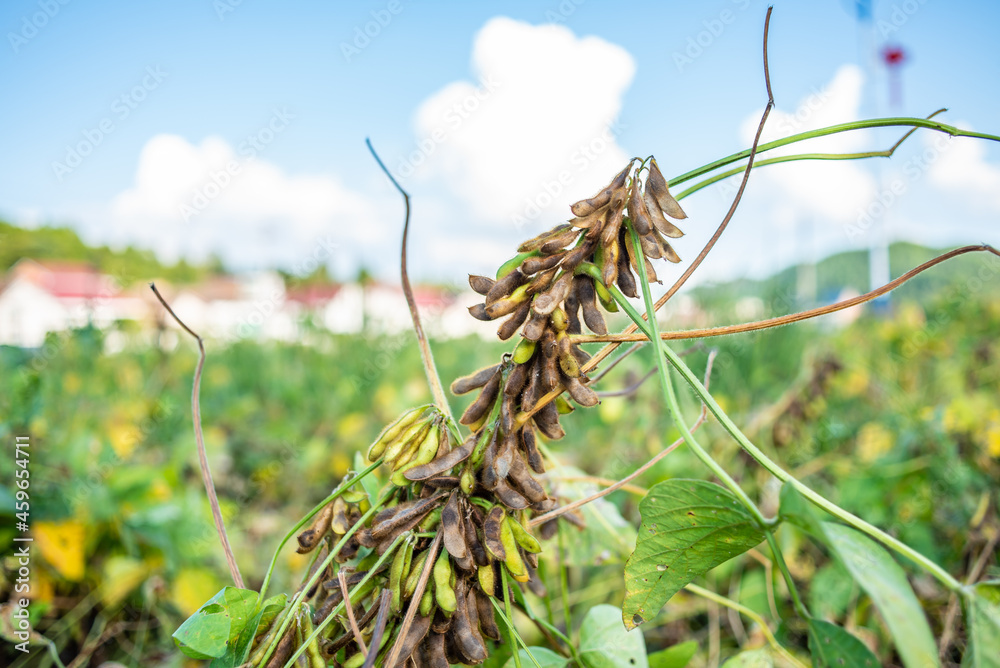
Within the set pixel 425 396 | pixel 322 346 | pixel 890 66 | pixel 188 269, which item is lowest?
pixel 425 396

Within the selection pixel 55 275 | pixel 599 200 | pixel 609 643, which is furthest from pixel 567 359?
pixel 55 275

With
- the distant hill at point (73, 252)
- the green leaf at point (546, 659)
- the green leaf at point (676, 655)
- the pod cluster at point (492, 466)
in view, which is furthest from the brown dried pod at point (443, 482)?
the distant hill at point (73, 252)

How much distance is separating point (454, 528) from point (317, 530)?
15 cm

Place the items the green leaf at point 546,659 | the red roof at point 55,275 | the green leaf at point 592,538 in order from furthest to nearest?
1. the red roof at point 55,275
2. the green leaf at point 592,538
3. the green leaf at point 546,659

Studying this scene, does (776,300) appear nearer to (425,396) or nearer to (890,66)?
(425,396)

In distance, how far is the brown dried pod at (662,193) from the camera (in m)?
0.44

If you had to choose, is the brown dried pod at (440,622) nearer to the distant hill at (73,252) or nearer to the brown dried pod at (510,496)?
the brown dried pod at (510,496)

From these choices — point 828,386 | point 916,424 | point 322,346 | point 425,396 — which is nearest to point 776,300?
point 828,386

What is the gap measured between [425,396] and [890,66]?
861cm

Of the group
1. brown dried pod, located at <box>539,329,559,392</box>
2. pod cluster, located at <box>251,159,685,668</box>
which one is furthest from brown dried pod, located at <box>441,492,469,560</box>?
brown dried pod, located at <box>539,329,559,392</box>

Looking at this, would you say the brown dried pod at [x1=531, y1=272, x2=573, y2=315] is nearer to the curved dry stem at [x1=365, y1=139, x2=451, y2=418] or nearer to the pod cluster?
the pod cluster

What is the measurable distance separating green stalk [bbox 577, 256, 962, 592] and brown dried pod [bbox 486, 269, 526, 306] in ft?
0.16

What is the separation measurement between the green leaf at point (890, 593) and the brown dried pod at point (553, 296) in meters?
0.22

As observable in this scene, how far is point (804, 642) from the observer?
48.8 inches
